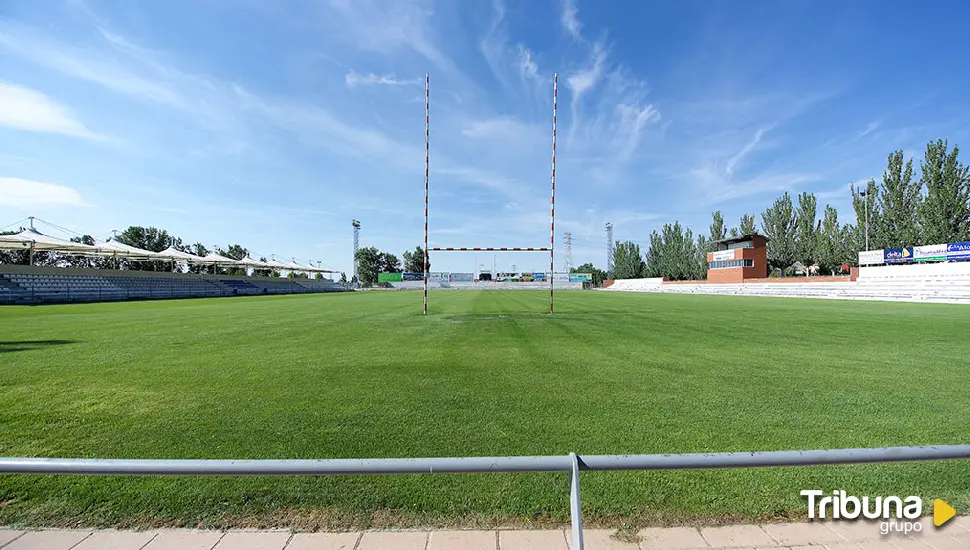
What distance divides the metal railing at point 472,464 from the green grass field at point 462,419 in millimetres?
1086

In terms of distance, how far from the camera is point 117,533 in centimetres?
252

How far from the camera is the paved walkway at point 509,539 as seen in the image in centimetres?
240

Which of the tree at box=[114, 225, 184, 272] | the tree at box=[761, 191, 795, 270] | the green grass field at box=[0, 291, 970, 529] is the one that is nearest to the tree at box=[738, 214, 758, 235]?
the tree at box=[761, 191, 795, 270]

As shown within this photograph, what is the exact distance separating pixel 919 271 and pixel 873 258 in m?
8.34

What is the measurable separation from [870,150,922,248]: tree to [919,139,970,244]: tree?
1602mm

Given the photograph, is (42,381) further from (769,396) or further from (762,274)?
(762,274)

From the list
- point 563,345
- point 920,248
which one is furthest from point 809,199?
point 563,345

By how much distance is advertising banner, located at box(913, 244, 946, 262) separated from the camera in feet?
120

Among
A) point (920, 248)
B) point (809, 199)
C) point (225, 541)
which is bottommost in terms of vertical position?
point (225, 541)

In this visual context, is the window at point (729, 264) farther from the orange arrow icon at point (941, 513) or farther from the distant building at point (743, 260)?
the orange arrow icon at point (941, 513)

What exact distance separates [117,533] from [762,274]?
65040mm

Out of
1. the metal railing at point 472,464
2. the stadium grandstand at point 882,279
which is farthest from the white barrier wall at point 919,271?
the metal railing at point 472,464

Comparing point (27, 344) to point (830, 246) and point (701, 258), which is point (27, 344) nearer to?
point (830, 246)

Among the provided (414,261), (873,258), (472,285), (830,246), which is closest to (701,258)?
(830,246)
